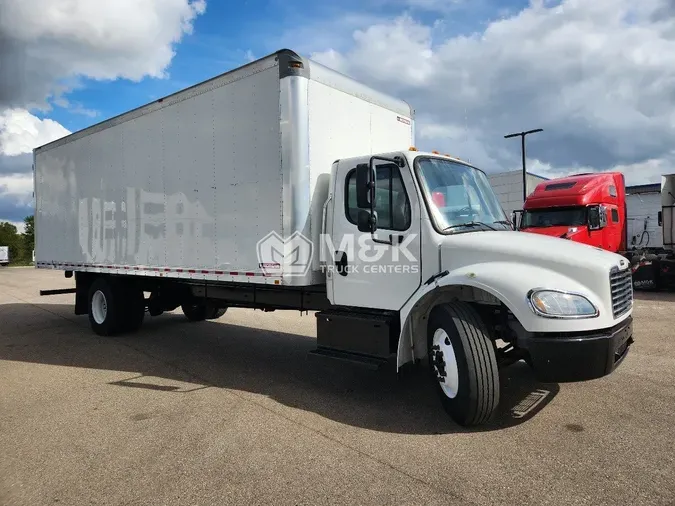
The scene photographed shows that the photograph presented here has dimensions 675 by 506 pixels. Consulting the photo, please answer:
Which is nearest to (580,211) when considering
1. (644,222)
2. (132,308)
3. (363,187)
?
(644,222)

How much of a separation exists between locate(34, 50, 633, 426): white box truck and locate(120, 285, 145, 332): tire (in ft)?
3.06

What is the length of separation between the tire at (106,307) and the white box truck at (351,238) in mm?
869

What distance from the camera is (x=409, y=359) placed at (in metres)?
4.90

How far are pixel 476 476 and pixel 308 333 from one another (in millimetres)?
5639

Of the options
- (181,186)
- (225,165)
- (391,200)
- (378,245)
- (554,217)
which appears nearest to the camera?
(391,200)

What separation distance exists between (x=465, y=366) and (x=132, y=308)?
6.94 meters

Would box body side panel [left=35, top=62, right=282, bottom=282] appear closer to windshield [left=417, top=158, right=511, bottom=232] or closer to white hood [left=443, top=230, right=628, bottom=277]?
windshield [left=417, top=158, right=511, bottom=232]

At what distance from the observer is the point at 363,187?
190 inches

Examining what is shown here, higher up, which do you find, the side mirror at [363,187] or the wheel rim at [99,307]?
the side mirror at [363,187]

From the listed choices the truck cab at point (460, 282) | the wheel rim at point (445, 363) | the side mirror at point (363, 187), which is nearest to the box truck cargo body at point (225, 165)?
the truck cab at point (460, 282)

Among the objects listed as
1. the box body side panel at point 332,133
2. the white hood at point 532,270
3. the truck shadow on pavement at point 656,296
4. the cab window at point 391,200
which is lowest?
the truck shadow on pavement at point 656,296

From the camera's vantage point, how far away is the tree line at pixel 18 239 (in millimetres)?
77950

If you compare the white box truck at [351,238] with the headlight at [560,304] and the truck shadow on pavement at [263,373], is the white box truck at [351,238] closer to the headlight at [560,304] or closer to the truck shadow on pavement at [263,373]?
the headlight at [560,304]

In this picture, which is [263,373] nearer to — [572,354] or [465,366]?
[465,366]
